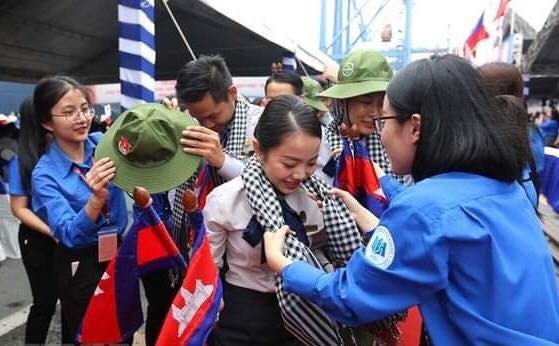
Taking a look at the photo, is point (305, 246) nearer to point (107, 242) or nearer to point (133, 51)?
point (107, 242)

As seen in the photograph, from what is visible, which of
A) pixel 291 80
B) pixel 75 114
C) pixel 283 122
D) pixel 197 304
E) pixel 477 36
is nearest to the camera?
pixel 197 304

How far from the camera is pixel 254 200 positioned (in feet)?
5.29

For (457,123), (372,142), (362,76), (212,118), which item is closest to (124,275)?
(212,118)

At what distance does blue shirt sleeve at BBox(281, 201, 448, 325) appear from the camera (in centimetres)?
109

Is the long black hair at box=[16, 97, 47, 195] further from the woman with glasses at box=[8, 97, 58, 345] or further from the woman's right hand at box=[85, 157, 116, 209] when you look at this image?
the woman's right hand at box=[85, 157, 116, 209]

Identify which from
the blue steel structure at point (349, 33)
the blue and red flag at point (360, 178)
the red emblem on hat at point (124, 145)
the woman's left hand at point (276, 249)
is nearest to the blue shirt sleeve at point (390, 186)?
the blue and red flag at point (360, 178)

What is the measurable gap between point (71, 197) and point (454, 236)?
1767mm

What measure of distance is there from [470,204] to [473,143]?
0.48ft

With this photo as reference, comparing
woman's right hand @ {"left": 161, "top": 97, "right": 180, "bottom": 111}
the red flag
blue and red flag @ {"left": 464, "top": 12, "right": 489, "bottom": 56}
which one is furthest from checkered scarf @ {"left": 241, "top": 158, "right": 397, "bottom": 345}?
blue and red flag @ {"left": 464, "top": 12, "right": 489, "bottom": 56}

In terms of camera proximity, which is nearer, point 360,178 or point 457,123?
point 457,123

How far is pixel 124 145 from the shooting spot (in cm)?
189

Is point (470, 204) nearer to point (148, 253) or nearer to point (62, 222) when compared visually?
point (148, 253)

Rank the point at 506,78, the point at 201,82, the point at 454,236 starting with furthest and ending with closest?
the point at 506,78
the point at 201,82
the point at 454,236

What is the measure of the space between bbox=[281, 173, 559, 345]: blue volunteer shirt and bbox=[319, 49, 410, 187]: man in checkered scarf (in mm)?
1034
